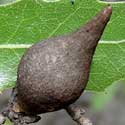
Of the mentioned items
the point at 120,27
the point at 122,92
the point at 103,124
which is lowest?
the point at 103,124

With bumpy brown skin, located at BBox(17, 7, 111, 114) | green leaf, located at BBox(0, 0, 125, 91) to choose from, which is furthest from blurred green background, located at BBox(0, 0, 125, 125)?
bumpy brown skin, located at BBox(17, 7, 111, 114)

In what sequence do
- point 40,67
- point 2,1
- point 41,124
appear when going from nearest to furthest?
point 40,67
point 2,1
point 41,124

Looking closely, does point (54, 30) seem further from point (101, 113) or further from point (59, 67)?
point (101, 113)

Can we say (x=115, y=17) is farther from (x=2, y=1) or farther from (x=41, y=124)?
(x=41, y=124)

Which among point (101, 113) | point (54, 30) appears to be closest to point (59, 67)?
point (54, 30)

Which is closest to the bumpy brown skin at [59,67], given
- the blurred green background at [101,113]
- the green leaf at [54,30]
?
the green leaf at [54,30]

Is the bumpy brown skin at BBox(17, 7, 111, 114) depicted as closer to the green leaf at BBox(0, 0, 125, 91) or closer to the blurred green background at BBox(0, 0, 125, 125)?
the green leaf at BBox(0, 0, 125, 91)

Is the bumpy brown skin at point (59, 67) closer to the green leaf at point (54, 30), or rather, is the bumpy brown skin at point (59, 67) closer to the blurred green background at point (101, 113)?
the green leaf at point (54, 30)

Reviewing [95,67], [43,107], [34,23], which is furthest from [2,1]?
[43,107]
